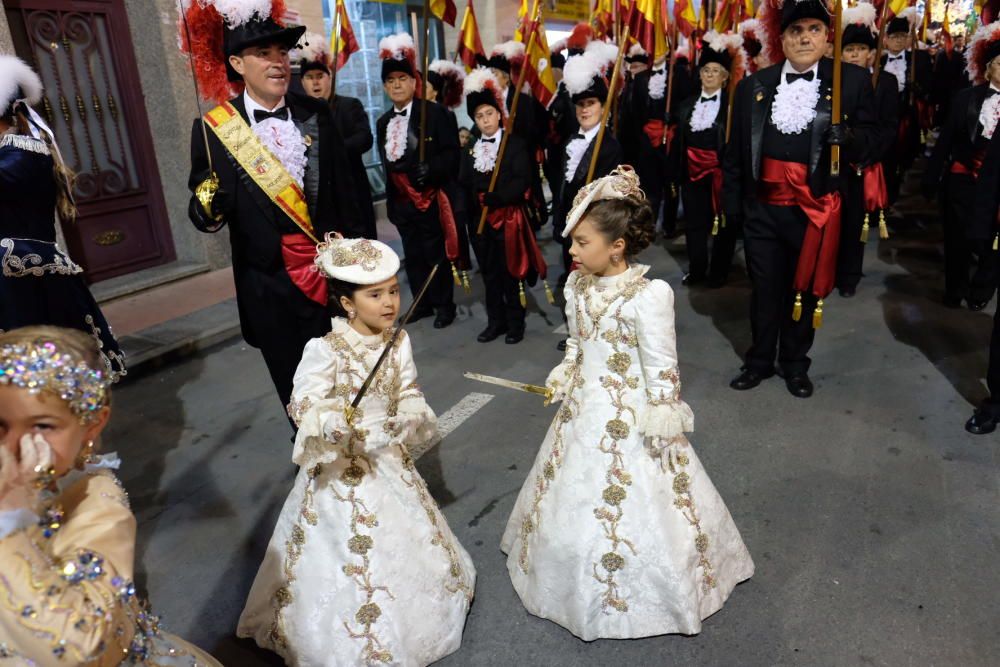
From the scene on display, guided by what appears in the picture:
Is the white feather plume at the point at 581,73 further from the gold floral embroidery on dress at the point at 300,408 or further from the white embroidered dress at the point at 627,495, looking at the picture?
the gold floral embroidery on dress at the point at 300,408

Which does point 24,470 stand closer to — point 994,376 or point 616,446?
point 616,446

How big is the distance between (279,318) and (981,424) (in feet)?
12.8

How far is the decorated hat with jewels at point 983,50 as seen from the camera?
182 inches

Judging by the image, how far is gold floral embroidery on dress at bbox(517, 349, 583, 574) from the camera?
2.71 metres

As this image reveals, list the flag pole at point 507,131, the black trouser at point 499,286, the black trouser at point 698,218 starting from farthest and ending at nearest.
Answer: the black trouser at point 698,218
the black trouser at point 499,286
the flag pole at point 507,131

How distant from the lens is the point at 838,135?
3.99 m

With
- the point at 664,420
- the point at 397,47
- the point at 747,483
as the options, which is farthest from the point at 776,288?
the point at 397,47

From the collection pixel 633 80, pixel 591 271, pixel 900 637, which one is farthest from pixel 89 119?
pixel 900 637

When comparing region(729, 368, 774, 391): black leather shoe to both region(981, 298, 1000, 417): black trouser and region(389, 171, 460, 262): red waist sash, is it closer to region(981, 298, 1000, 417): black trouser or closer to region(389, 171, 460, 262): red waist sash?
region(981, 298, 1000, 417): black trouser

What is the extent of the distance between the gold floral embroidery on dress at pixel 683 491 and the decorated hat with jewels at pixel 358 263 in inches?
46.7

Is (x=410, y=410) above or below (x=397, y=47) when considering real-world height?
below

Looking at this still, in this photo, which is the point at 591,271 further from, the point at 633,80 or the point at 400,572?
the point at 633,80

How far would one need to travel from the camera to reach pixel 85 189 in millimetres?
7273

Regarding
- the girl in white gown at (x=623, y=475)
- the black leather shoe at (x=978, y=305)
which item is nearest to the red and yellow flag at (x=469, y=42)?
→ the black leather shoe at (x=978, y=305)
